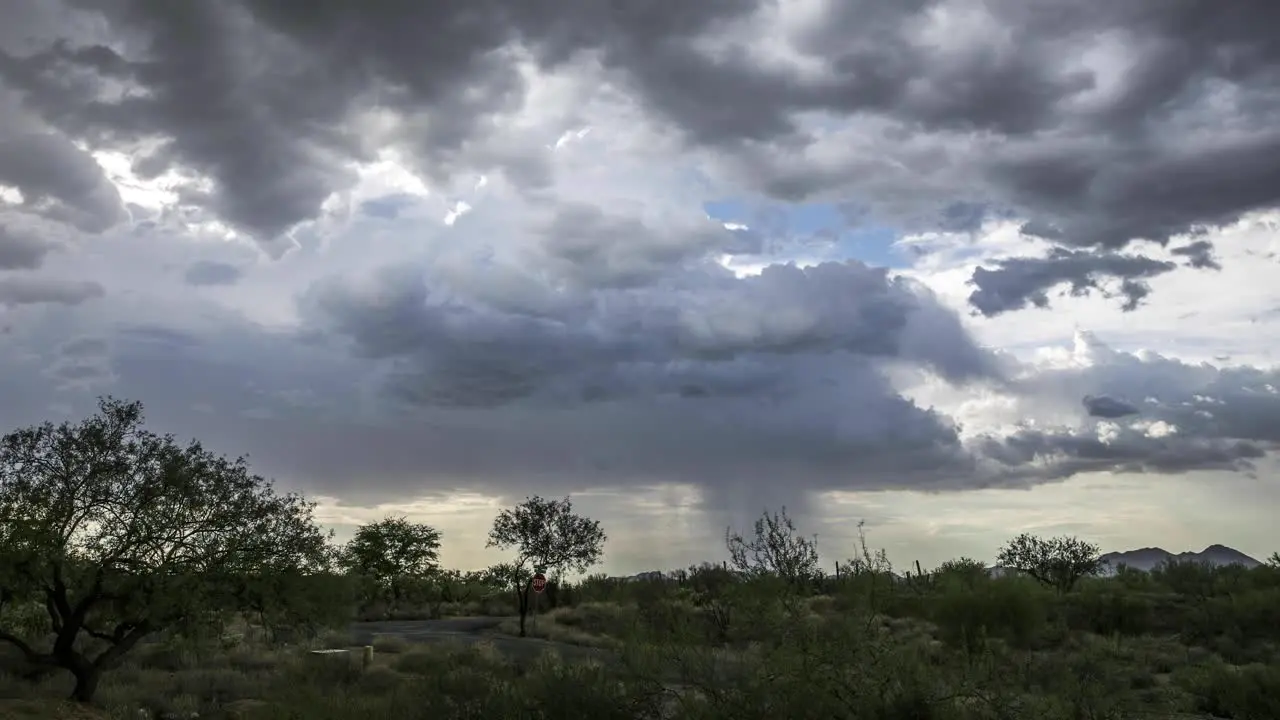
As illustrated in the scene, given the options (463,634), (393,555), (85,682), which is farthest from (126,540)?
(393,555)

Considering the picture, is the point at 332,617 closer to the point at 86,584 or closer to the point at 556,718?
the point at 86,584

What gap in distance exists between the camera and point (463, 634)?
4450 centimetres

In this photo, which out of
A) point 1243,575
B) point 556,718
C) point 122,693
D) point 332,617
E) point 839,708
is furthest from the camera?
point 1243,575

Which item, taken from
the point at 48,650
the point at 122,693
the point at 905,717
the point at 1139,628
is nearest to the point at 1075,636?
the point at 1139,628

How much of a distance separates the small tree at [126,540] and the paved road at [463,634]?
9925 millimetres

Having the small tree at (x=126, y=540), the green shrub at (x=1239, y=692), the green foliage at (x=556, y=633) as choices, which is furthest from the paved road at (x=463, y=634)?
the green shrub at (x=1239, y=692)

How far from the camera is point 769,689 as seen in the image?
35.5 feet

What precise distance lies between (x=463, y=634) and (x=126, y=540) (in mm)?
→ 23475

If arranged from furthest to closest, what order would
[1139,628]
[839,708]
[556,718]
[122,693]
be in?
1. [1139,628]
2. [122,693]
3. [556,718]
4. [839,708]

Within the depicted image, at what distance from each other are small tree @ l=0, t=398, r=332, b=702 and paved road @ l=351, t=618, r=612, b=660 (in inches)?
391

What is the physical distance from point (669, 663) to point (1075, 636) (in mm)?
28337

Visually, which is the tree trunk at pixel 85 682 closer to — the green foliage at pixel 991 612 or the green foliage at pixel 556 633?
the green foliage at pixel 556 633

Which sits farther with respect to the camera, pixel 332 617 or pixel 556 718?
pixel 332 617

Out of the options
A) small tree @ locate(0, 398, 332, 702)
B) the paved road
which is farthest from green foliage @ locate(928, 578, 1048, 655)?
small tree @ locate(0, 398, 332, 702)
